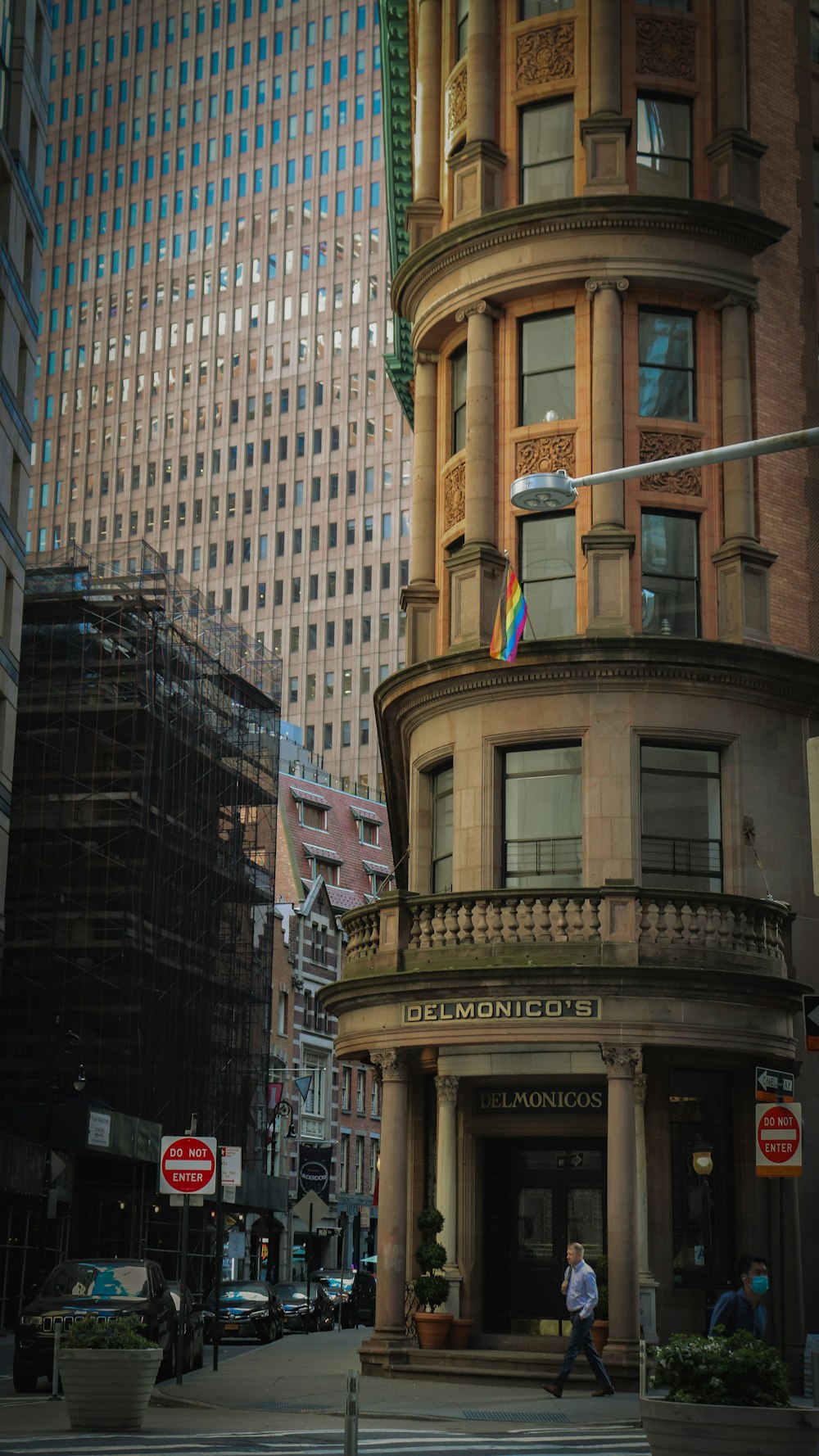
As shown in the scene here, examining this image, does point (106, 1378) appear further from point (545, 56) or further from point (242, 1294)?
point (242, 1294)

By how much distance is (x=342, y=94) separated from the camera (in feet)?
505

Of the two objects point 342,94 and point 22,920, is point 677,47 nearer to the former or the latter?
point 22,920

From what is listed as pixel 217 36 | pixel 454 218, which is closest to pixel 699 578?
pixel 454 218

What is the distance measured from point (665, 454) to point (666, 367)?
1.65 metres

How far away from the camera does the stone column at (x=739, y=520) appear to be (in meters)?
33.2

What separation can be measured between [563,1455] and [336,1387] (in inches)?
375

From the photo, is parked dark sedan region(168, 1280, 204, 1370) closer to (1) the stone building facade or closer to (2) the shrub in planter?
(1) the stone building facade

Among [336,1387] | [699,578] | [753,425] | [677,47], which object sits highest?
[677,47]

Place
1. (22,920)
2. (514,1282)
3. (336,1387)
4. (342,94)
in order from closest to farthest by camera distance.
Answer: (336,1387), (514,1282), (22,920), (342,94)

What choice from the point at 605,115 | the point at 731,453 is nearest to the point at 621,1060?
the point at 731,453

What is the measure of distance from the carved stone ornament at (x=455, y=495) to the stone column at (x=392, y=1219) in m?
10.3

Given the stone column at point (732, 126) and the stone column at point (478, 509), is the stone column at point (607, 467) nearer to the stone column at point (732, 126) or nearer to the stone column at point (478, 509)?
the stone column at point (478, 509)

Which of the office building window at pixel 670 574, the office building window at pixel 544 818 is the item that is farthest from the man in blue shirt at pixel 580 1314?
the office building window at pixel 670 574

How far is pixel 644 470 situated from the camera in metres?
15.6
